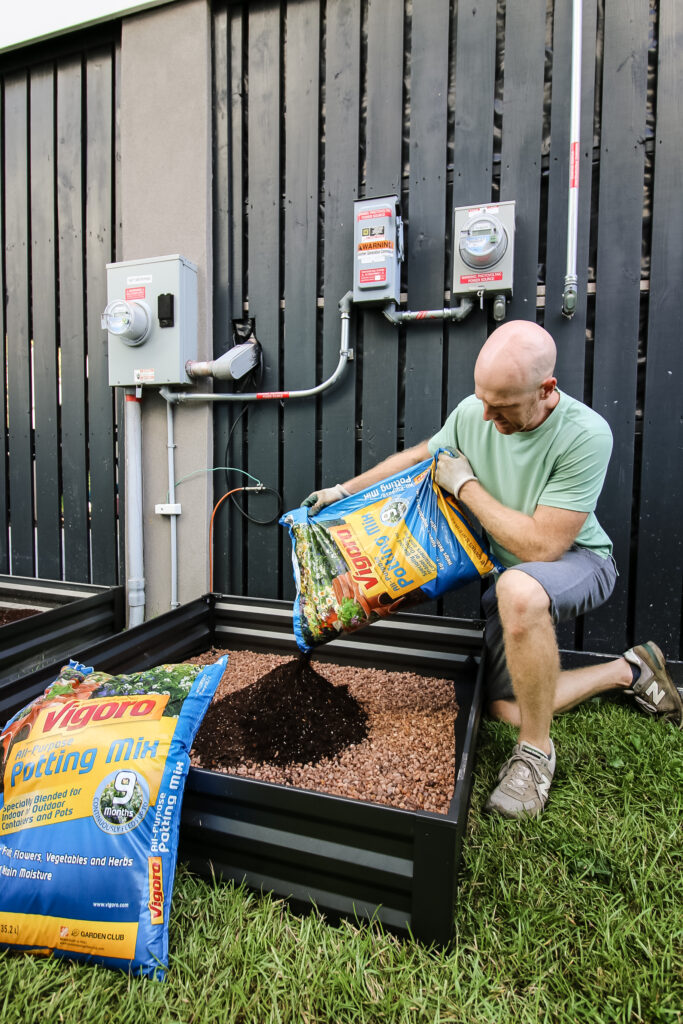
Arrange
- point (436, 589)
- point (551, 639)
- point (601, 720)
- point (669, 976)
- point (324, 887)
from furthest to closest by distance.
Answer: point (601, 720)
point (436, 589)
point (551, 639)
point (324, 887)
point (669, 976)

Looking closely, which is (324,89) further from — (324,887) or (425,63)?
(324,887)

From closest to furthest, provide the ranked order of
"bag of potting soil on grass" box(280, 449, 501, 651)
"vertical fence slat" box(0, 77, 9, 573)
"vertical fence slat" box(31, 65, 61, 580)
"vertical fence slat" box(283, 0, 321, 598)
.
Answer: "bag of potting soil on grass" box(280, 449, 501, 651) < "vertical fence slat" box(283, 0, 321, 598) < "vertical fence slat" box(31, 65, 61, 580) < "vertical fence slat" box(0, 77, 9, 573)

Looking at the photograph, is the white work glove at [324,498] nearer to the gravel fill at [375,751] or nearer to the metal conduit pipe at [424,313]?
the gravel fill at [375,751]

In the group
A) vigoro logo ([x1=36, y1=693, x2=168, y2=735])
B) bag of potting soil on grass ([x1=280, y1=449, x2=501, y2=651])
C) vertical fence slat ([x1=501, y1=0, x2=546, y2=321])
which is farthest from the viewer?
vertical fence slat ([x1=501, y1=0, x2=546, y2=321])

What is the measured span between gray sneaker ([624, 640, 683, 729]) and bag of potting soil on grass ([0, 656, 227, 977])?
1.52m

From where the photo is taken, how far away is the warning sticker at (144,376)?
2.64 metres

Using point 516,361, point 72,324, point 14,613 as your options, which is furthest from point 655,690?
point 72,324

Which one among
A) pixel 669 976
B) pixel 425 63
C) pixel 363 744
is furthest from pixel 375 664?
pixel 425 63

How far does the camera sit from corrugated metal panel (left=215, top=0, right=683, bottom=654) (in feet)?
7.20

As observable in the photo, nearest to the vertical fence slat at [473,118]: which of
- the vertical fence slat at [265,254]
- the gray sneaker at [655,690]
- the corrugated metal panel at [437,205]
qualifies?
the corrugated metal panel at [437,205]

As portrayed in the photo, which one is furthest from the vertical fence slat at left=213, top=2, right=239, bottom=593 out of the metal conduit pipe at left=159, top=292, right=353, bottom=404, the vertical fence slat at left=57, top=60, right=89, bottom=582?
the vertical fence slat at left=57, top=60, right=89, bottom=582

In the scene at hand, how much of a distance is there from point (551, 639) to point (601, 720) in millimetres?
575

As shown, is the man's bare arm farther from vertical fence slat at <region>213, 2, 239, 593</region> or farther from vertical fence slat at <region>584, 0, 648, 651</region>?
vertical fence slat at <region>213, 2, 239, 593</region>

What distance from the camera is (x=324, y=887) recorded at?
109cm
